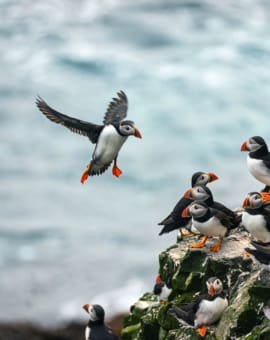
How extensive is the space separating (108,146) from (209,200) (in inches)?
52.2

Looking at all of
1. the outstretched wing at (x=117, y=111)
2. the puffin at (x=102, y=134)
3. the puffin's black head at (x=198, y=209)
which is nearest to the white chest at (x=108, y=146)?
the puffin at (x=102, y=134)

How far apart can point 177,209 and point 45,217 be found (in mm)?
20227

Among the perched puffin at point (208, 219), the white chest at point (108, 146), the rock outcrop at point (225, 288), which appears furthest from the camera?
the perched puffin at point (208, 219)

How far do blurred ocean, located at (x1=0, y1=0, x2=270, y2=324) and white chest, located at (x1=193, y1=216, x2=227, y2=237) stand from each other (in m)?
10.0

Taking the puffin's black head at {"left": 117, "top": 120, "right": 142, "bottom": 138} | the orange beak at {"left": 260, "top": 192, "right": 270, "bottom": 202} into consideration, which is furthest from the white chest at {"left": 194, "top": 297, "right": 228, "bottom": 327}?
the puffin's black head at {"left": 117, "top": 120, "right": 142, "bottom": 138}

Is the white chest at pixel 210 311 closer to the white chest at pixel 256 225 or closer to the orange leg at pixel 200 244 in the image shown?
the white chest at pixel 256 225

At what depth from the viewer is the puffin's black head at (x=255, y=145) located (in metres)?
11.8

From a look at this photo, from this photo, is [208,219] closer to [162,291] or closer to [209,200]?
[209,200]

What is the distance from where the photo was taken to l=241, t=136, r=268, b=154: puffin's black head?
466 inches

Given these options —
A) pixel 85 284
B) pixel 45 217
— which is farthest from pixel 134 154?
pixel 85 284

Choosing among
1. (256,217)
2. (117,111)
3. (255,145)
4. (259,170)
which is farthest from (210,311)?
(117,111)

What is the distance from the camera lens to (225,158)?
3625cm

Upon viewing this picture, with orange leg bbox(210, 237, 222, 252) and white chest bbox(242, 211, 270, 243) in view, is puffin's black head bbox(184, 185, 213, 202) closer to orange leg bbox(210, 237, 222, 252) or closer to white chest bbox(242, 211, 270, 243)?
orange leg bbox(210, 237, 222, 252)

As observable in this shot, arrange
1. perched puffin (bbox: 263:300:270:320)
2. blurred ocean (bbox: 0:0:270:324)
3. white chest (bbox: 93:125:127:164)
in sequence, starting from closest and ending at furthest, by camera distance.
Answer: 1. perched puffin (bbox: 263:300:270:320)
2. white chest (bbox: 93:125:127:164)
3. blurred ocean (bbox: 0:0:270:324)
